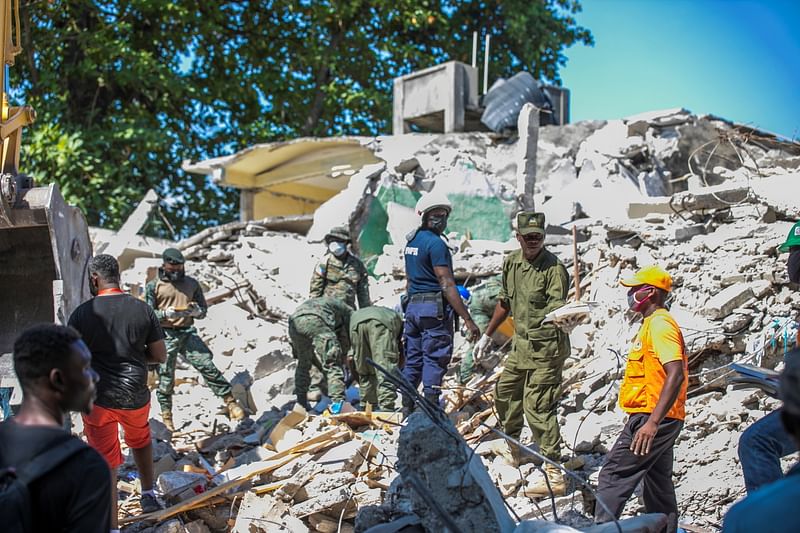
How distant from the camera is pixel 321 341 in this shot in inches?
303

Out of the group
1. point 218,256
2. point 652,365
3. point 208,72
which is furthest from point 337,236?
point 208,72

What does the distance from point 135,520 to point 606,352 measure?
4278mm

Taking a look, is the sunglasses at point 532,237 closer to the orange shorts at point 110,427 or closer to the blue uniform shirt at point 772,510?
the orange shorts at point 110,427

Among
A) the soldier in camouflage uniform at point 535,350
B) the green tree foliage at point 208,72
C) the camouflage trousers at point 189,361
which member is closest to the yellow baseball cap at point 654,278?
the soldier in camouflage uniform at point 535,350

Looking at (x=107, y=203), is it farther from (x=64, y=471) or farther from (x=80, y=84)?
(x=64, y=471)

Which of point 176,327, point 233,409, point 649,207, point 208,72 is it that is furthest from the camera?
point 208,72

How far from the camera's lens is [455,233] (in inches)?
467

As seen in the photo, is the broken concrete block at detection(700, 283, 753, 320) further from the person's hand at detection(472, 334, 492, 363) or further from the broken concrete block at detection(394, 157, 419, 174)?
the broken concrete block at detection(394, 157, 419, 174)

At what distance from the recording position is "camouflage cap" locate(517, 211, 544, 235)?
6.02 m

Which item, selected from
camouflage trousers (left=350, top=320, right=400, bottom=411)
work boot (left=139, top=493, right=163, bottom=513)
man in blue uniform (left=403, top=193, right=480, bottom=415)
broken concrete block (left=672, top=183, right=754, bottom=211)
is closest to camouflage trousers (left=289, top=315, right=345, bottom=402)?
camouflage trousers (left=350, top=320, right=400, bottom=411)

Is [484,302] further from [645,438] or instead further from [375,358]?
[645,438]

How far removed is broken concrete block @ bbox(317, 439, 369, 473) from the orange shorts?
1353mm

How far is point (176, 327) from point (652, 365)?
4869 millimetres

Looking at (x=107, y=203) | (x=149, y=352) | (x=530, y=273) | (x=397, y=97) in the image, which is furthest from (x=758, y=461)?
(x=107, y=203)
